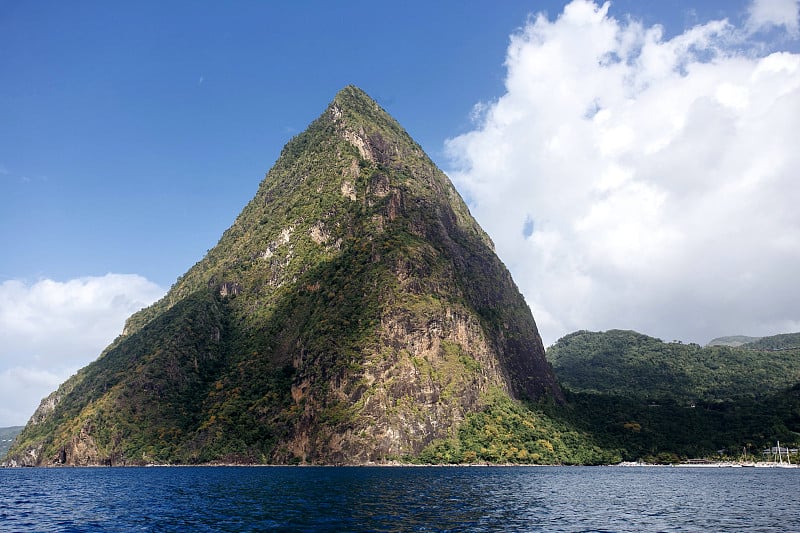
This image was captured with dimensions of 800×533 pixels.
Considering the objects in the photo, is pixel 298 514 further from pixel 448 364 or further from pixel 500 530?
pixel 448 364

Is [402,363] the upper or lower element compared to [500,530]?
upper

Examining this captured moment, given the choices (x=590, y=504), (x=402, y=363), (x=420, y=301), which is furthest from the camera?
(x=420, y=301)

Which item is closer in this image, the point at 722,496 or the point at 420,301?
the point at 722,496

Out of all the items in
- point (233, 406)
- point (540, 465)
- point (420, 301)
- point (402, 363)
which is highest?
point (420, 301)

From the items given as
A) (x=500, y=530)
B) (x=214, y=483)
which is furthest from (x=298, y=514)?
(x=214, y=483)

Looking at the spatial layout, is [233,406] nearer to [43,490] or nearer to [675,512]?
[43,490]

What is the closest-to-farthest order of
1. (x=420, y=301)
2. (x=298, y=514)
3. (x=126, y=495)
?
1. (x=298, y=514)
2. (x=126, y=495)
3. (x=420, y=301)
